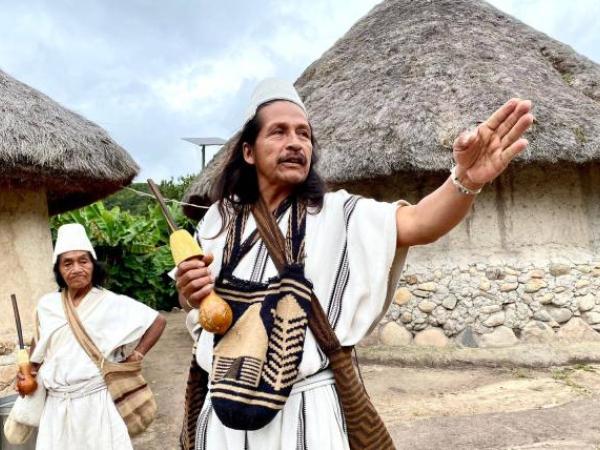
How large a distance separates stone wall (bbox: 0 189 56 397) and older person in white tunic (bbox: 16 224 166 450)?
215 cm

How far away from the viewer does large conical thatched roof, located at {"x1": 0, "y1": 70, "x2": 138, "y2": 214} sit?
15.0 ft

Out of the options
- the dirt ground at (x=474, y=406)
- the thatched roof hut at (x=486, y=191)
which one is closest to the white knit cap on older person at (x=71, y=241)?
the dirt ground at (x=474, y=406)

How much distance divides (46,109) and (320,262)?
4696mm

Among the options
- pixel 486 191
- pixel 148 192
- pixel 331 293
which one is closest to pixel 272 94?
pixel 331 293

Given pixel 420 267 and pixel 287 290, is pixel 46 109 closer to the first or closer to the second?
pixel 420 267

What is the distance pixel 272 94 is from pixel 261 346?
681mm

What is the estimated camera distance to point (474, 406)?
14.2ft

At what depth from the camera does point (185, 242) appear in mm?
1362

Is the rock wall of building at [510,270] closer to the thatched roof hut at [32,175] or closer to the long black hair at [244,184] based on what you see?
the thatched roof hut at [32,175]

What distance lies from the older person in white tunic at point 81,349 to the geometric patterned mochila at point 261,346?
1619mm

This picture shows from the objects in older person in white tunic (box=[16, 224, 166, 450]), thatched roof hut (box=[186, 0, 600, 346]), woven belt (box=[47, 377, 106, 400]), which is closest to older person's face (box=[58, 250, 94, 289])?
Result: older person in white tunic (box=[16, 224, 166, 450])

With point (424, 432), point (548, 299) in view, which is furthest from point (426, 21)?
point (424, 432)

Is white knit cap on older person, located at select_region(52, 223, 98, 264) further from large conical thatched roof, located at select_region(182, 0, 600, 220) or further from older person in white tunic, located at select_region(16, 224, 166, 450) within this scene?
large conical thatched roof, located at select_region(182, 0, 600, 220)

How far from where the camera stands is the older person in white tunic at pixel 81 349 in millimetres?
2684
